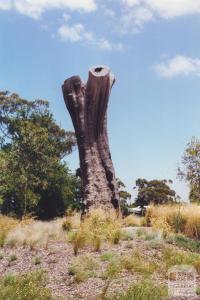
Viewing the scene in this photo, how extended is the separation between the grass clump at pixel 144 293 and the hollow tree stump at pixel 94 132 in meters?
8.26

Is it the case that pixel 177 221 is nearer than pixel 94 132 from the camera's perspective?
Yes

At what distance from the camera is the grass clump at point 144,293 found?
22.3 ft

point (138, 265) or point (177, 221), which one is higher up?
point (177, 221)

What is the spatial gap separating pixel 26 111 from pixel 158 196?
1600 centimetres

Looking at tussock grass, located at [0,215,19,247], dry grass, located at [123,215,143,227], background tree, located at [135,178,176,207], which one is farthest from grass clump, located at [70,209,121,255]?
background tree, located at [135,178,176,207]

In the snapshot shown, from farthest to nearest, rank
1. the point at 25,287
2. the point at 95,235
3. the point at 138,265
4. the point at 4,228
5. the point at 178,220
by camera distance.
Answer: the point at 178,220 < the point at 4,228 < the point at 95,235 < the point at 138,265 < the point at 25,287

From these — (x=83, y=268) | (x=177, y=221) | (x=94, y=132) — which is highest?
(x=94, y=132)

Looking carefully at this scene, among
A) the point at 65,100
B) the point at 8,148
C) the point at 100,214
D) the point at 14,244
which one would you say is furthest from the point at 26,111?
the point at 14,244

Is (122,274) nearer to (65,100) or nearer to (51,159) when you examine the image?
(65,100)

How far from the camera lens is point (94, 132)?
53.1 ft

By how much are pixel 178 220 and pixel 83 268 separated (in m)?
5.65

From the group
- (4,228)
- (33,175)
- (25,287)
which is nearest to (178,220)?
(4,228)

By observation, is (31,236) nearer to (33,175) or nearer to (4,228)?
(4,228)

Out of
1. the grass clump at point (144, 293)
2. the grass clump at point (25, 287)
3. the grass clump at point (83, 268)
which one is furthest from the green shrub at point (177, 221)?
the grass clump at point (144, 293)
